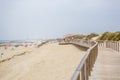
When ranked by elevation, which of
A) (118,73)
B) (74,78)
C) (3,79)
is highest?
(74,78)

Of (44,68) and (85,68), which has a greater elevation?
(85,68)

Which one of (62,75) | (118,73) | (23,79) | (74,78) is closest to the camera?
(74,78)

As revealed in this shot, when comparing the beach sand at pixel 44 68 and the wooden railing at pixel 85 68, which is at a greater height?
the wooden railing at pixel 85 68

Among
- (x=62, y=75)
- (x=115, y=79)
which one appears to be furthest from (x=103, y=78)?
(x=62, y=75)

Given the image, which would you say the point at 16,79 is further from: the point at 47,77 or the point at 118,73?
the point at 118,73

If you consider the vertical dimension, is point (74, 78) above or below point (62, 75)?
above

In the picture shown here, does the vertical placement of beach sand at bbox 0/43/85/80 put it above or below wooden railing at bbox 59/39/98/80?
below

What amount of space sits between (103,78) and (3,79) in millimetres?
19702

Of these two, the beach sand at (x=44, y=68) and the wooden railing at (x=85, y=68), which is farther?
the beach sand at (x=44, y=68)

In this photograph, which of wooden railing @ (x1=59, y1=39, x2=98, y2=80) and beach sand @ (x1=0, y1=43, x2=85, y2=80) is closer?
wooden railing @ (x1=59, y1=39, x2=98, y2=80)

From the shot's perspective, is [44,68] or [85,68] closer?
[85,68]

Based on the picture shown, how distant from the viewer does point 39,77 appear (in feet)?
76.3

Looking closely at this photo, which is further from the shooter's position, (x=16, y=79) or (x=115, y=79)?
(x=16, y=79)

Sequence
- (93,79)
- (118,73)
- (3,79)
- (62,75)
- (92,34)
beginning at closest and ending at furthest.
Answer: (93,79)
(118,73)
(62,75)
(3,79)
(92,34)
